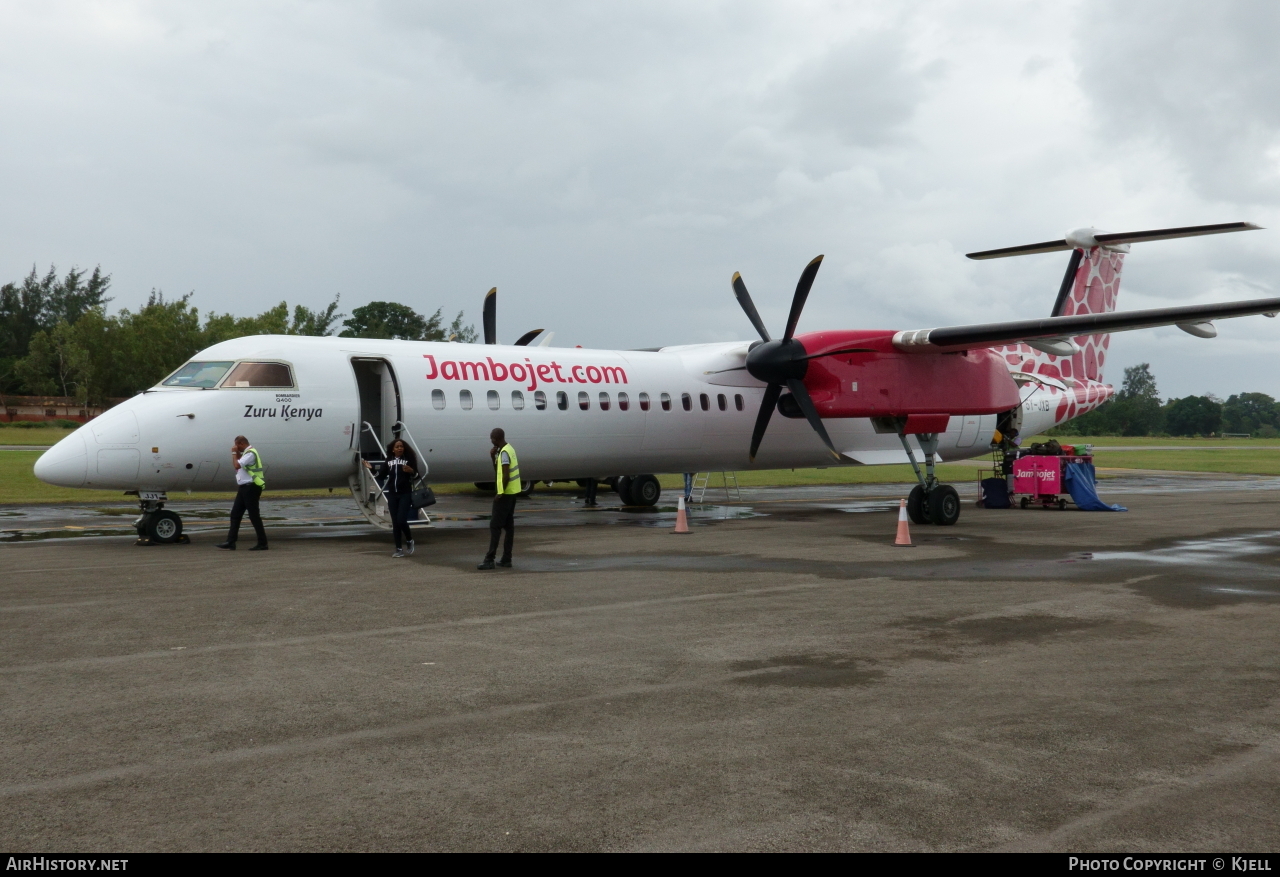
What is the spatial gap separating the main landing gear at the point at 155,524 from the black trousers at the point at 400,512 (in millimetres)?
4061

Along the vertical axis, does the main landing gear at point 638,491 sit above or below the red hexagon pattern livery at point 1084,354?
below

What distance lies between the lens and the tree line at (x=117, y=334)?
70062 mm

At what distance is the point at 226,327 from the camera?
72.7 metres

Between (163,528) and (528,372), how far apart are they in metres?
6.92

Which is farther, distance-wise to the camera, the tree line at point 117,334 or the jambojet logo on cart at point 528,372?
the tree line at point 117,334

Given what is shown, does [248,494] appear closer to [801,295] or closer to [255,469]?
[255,469]

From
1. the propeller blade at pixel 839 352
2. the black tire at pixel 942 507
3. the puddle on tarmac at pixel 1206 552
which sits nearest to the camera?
the puddle on tarmac at pixel 1206 552

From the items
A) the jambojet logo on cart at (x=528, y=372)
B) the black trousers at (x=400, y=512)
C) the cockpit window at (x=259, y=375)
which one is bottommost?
the black trousers at (x=400, y=512)

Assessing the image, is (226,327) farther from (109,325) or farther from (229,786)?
(229,786)

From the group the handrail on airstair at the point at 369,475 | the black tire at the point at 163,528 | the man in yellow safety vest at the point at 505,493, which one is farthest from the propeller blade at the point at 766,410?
the black tire at the point at 163,528

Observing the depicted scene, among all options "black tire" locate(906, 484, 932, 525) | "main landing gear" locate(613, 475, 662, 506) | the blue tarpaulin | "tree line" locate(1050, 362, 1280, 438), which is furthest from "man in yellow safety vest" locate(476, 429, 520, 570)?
"tree line" locate(1050, 362, 1280, 438)

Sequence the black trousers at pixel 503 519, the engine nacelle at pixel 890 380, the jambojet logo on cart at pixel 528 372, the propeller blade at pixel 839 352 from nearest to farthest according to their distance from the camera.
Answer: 1. the black trousers at pixel 503 519
2. the jambojet logo on cart at pixel 528 372
3. the propeller blade at pixel 839 352
4. the engine nacelle at pixel 890 380

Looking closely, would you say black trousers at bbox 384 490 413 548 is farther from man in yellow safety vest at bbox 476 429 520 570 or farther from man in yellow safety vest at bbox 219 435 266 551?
man in yellow safety vest at bbox 219 435 266 551

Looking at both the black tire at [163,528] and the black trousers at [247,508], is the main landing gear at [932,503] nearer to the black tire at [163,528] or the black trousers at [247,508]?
the black trousers at [247,508]
